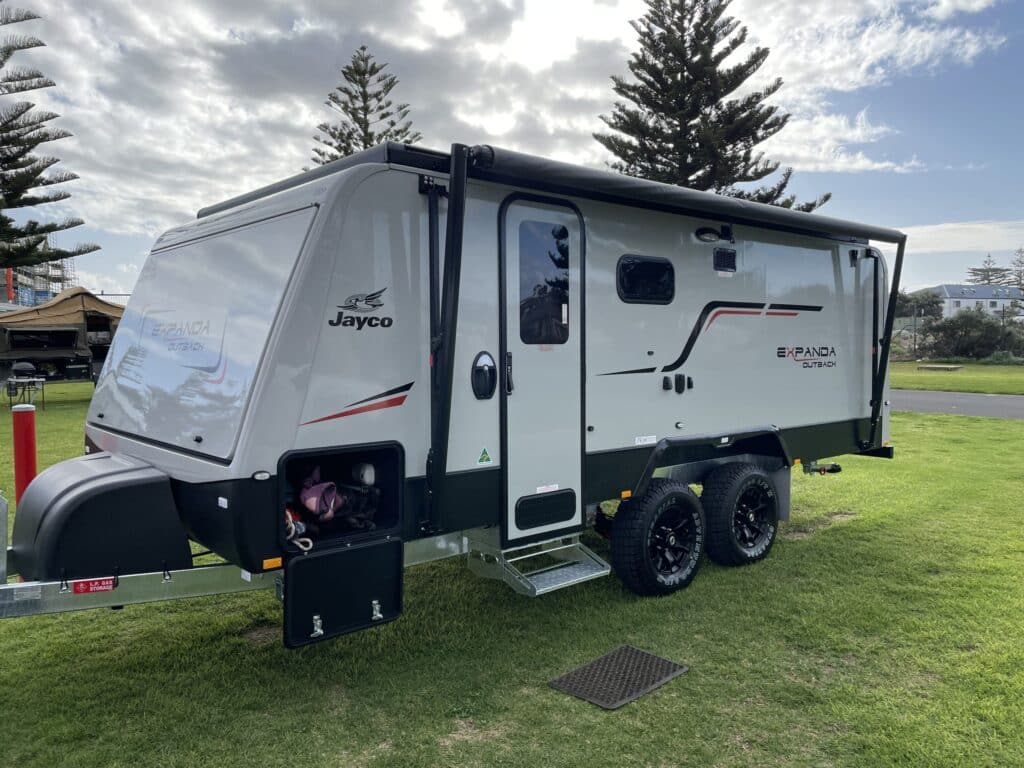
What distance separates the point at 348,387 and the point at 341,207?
831 millimetres

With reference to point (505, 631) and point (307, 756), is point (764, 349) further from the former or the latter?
point (307, 756)

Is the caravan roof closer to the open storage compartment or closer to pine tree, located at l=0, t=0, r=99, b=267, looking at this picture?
the open storage compartment

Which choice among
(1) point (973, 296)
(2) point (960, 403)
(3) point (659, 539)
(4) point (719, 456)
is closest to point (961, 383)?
(2) point (960, 403)

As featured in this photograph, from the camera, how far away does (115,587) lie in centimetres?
331

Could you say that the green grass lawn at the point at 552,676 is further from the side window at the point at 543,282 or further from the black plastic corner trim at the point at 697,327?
the side window at the point at 543,282

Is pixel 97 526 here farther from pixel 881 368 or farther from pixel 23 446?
pixel 881 368

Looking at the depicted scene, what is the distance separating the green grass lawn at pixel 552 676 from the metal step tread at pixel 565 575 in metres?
0.31

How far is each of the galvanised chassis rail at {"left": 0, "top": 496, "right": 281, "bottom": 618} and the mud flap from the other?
20 centimetres

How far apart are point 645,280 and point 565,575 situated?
1.95 metres

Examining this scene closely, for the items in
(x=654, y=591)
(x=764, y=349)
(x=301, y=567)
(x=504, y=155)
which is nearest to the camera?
(x=301, y=567)

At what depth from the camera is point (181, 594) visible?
3461 millimetres

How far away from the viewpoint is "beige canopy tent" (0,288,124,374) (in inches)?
835

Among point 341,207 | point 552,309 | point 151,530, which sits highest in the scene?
point 341,207

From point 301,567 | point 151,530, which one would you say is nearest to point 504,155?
point 301,567
